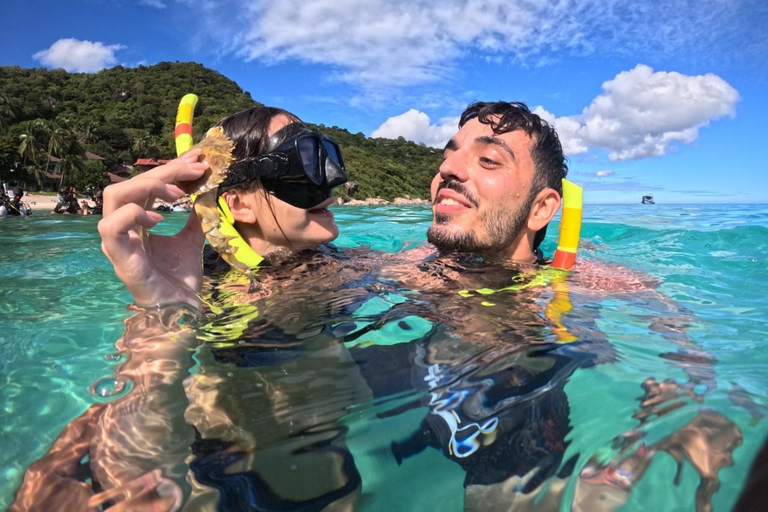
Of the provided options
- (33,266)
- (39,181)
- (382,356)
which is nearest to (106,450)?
(382,356)

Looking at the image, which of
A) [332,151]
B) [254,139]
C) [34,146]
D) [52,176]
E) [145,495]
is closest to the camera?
[145,495]

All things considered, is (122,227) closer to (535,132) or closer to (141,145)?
(535,132)

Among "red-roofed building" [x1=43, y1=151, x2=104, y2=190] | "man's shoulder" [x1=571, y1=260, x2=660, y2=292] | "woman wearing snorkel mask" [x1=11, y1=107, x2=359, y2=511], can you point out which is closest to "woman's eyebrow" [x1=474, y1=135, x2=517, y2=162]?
"man's shoulder" [x1=571, y1=260, x2=660, y2=292]

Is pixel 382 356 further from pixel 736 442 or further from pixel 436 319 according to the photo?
pixel 736 442

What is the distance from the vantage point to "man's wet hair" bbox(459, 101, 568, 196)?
11.4 feet

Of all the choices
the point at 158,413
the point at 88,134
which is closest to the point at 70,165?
the point at 88,134

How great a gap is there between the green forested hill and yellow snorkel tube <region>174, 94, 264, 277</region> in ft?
143

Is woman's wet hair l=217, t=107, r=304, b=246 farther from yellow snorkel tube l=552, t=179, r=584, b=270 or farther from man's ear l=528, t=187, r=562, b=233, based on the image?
yellow snorkel tube l=552, t=179, r=584, b=270

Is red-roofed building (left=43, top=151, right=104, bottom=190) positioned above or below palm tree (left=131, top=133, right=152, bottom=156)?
below

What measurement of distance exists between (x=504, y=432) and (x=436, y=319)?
79 cm

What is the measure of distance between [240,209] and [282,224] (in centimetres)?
29

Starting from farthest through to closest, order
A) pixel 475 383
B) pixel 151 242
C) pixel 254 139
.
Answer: pixel 254 139 < pixel 151 242 < pixel 475 383

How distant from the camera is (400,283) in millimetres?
2945

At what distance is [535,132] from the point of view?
3.53m
